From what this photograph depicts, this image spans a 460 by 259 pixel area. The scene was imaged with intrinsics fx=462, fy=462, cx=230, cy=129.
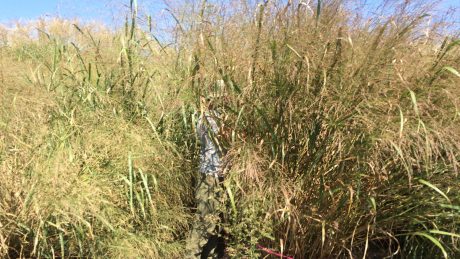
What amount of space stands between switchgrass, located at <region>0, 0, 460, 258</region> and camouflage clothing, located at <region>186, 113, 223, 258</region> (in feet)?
0.30

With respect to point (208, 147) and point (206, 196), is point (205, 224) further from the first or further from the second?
point (208, 147)

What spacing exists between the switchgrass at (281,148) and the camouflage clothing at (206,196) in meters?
0.09

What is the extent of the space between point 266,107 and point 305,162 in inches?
14.5

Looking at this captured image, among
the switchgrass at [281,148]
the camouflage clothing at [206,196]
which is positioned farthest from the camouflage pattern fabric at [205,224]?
the switchgrass at [281,148]

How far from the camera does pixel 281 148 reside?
2482mm

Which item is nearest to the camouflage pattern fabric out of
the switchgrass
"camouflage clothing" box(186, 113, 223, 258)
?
"camouflage clothing" box(186, 113, 223, 258)

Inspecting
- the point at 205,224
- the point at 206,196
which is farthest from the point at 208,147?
the point at 205,224

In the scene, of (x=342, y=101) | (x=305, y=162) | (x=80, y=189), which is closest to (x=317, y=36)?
(x=342, y=101)

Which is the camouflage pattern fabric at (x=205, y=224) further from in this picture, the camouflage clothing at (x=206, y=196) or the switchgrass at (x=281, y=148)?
the switchgrass at (x=281, y=148)

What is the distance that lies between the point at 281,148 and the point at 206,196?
0.65 meters

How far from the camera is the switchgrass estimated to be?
7.51 ft

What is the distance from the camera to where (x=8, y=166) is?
95.0 inches

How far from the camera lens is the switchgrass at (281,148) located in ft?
7.51

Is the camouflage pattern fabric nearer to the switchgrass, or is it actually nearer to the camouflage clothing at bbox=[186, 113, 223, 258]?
the camouflage clothing at bbox=[186, 113, 223, 258]
